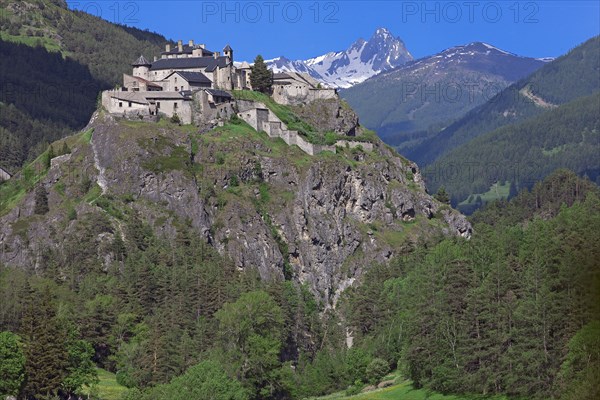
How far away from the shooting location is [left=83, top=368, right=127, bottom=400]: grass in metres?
128

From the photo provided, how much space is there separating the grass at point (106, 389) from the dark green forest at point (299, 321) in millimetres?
1731

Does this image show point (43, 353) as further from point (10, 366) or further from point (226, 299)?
point (226, 299)

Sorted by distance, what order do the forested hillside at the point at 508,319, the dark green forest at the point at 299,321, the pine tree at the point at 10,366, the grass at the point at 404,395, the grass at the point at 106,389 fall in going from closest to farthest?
the forested hillside at the point at 508,319 → the dark green forest at the point at 299,321 → the grass at the point at 404,395 → the pine tree at the point at 10,366 → the grass at the point at 106,389

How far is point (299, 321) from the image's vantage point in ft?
573

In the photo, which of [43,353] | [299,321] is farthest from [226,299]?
[43,353]

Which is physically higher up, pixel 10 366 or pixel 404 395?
pixel 10 366

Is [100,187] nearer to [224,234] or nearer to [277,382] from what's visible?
[224,234]

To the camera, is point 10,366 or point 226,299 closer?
point 10,366

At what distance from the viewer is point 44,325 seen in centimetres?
12644

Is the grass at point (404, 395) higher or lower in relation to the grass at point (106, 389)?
lower

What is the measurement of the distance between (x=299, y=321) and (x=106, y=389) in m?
46.9

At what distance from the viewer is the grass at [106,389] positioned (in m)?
128

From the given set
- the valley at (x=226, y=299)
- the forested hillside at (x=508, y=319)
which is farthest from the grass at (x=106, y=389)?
the forested hillside at (x=508, y=319)

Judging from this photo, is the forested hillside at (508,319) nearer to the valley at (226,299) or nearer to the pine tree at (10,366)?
the valley at (226,299)
